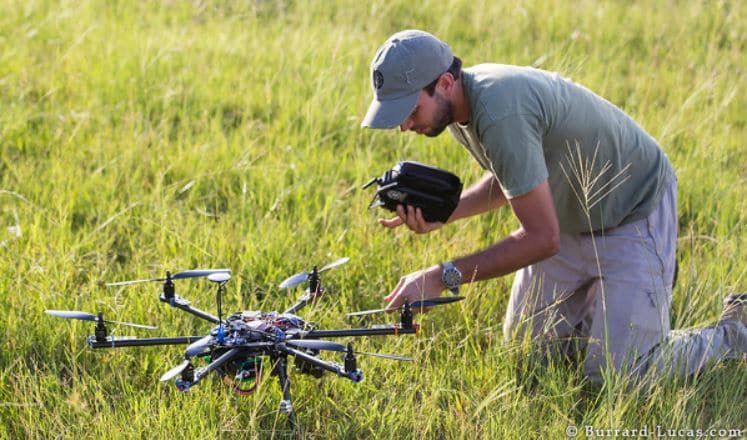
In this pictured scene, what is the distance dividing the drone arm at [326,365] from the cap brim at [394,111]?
90cm

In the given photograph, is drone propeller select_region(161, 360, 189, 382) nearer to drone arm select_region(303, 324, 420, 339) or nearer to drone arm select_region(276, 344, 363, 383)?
drone arm select_region(276, 344, 363, 383)

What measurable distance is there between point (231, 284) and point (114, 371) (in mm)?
804

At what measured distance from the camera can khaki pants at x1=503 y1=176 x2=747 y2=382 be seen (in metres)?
4.02

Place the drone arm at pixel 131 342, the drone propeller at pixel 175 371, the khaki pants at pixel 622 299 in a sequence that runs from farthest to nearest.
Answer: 1. the khaki pants at pixel 622 299
2. the drone arm at pixel 131 342
3. the drone propeller at pixel 175 371

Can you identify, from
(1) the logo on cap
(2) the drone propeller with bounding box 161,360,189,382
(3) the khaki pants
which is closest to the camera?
(2) the drone propeller with bounding box 161,360,189,382

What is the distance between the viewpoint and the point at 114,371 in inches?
150

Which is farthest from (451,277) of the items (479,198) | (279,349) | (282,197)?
(282,197)

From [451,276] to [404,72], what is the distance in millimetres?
800

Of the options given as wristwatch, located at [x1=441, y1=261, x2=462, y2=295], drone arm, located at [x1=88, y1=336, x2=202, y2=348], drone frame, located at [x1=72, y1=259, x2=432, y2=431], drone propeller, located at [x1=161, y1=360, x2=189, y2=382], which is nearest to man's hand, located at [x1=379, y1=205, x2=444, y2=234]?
wristwatch, located at [x1=441, y1=261, x2=462, y2=295]

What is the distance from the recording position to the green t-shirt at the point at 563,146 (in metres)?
3.53

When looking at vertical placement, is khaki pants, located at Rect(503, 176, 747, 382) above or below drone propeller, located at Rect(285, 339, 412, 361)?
below

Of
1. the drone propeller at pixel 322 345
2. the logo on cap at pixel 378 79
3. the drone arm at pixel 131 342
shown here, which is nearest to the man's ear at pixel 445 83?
the logo on cap at pixel 378 79

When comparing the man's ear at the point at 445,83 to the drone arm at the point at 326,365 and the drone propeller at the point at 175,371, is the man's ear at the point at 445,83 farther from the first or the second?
the drone propeller at the point at 175,371

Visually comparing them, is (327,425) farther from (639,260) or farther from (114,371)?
(639,260)
